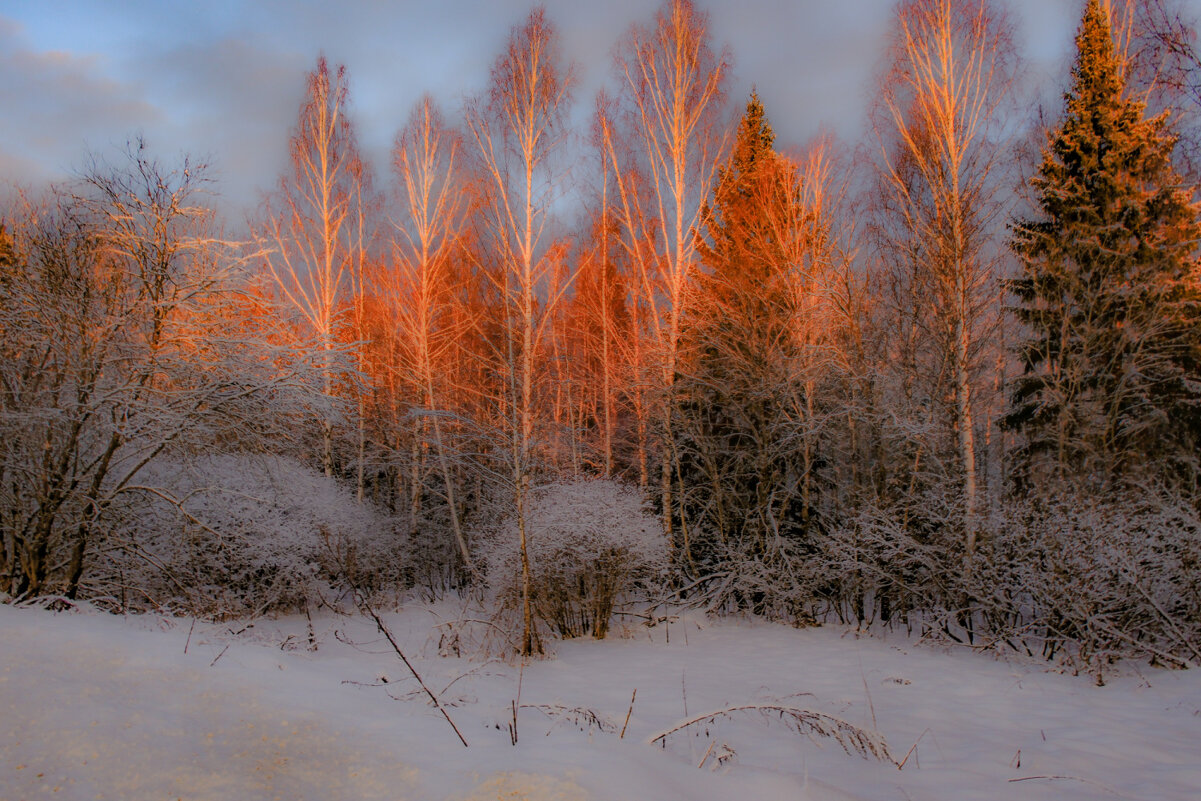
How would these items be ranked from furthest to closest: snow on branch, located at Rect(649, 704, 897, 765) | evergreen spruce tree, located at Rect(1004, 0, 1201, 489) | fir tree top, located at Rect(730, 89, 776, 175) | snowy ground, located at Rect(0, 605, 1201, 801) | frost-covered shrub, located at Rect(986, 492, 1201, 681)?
fir tree top, located at Rect(730, 89, 776, 175) → evergreen spruce tree, located at Rect(1004, 0, 1201, 489) → frost-covered shrub, located at Rect(986, 492, 1201, 681) → snow on branch, located at Rect(649, 704, 897, 765) → snowy ground, located at Rect(0, 605, 1201, 801)

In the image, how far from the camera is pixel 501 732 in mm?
3023

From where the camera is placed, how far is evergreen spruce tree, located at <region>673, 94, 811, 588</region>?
12.5 m

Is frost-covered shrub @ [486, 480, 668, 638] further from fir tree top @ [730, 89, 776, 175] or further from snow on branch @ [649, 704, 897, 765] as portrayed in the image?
fir tree top @ [730, 89, 776, 175]

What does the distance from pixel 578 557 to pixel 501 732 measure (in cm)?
699

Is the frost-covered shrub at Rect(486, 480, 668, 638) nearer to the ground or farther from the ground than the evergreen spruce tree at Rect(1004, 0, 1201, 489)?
nearer to the ground

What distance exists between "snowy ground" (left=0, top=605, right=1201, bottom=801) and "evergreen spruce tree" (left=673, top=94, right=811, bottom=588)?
18.5 ft

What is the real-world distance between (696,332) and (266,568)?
396 inches

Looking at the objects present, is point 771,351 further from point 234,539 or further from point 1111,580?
point 234,539

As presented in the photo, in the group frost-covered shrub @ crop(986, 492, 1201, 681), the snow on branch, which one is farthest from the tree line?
the snow on branch

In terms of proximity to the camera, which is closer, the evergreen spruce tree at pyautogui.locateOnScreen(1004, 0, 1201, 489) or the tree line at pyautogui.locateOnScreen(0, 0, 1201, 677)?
the tree line at pyautogui.locateOnScreen(0, 0, 1201, 677)

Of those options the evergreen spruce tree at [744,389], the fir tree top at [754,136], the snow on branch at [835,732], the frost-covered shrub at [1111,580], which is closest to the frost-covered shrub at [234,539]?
the snow on branch at [835,732]

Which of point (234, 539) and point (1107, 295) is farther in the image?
point (1107, 295)

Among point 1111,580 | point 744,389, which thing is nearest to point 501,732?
point 1111,580

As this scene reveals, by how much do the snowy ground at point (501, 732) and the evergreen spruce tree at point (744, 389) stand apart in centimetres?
564
